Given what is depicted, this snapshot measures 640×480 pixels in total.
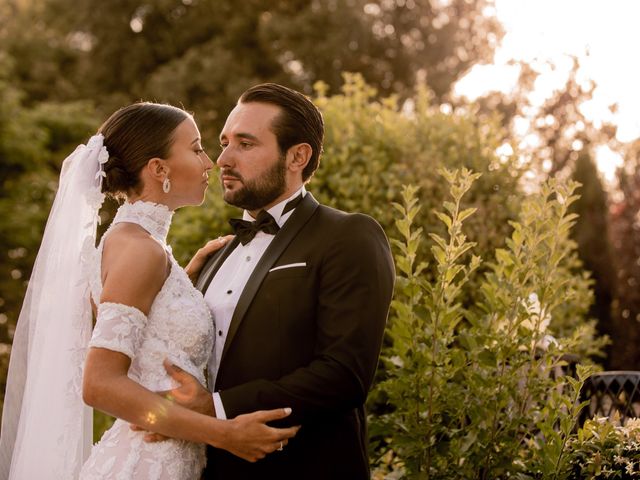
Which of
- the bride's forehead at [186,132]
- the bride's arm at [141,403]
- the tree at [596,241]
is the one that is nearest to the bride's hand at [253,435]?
the bride's arm at [141,403]

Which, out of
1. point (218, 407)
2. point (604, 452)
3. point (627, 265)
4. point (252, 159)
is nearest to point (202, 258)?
point (252, 159)

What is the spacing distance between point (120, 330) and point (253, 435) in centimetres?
57

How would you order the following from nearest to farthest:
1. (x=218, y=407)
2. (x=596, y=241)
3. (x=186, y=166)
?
(x=218, y=407) → (x=186, y=166) → (x=596, y=241)

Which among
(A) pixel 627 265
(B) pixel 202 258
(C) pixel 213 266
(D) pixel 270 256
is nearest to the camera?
(D) pixel 270 256

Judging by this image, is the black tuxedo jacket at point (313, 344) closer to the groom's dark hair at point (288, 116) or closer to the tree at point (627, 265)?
the groom's dark hair at point (288, 116)

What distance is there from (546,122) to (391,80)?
411 centimetres

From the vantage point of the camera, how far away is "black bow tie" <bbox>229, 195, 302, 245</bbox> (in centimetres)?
326

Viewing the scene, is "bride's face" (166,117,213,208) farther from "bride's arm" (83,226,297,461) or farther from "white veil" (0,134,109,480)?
"bride's arm" (83,226,297,461)

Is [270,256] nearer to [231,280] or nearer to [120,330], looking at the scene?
[231,280]

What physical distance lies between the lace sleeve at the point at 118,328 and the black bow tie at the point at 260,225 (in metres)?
0.65

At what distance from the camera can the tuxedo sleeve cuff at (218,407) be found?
2.80m

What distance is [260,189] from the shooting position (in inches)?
129

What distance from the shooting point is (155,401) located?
9.13ft

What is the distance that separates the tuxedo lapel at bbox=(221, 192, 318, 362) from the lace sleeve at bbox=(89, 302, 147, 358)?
349 mm
